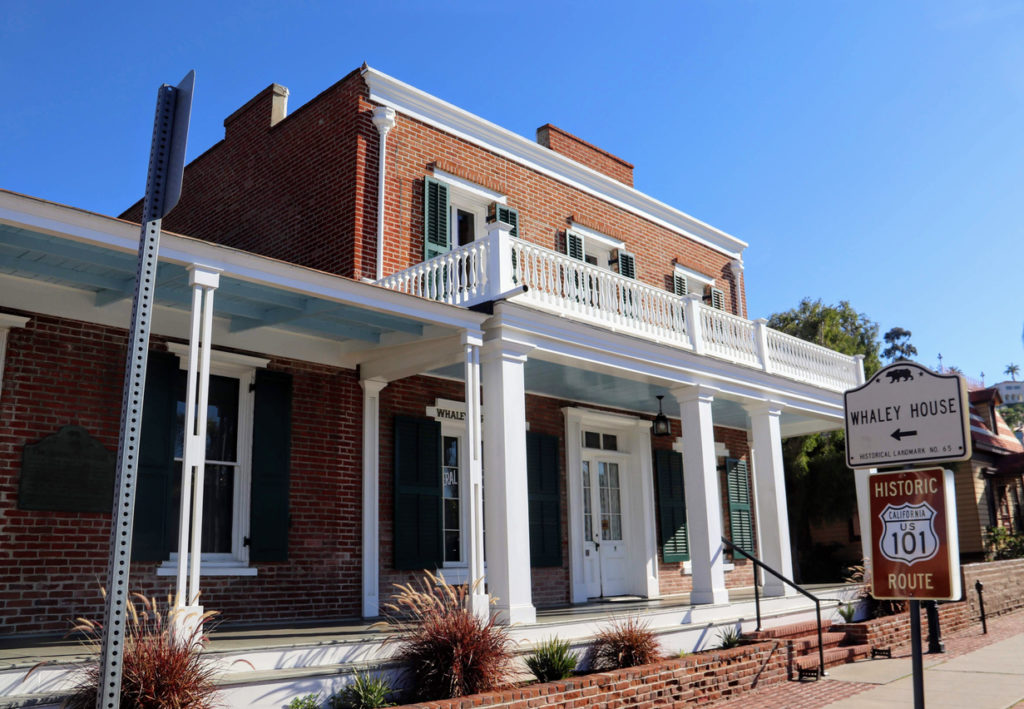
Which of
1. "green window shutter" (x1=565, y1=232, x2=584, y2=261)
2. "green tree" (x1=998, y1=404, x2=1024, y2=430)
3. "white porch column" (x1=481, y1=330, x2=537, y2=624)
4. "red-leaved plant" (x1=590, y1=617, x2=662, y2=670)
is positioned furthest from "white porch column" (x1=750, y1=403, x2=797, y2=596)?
"green tree" (x1=998, y1=404, x2=1024, y2=430)

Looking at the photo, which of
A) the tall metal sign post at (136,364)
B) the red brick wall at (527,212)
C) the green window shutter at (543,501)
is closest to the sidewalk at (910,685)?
the green window shutter at (543,501)

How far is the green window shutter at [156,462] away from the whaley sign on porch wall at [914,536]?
7303mm

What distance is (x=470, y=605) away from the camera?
28.1 ft

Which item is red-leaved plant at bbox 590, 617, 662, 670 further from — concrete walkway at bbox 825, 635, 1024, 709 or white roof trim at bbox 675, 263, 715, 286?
white roof trim at bbox 675, 263, 715, 286

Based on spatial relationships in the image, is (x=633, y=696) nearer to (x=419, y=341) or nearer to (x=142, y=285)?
(x=419, y=341)

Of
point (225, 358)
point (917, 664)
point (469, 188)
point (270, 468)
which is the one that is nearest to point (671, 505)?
point (469, 188)

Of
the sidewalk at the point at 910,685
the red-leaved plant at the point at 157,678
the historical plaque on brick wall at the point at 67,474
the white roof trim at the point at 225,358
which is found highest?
the white roof trim at the point at 225,358

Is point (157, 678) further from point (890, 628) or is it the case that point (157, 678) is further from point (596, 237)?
point (596, 237)

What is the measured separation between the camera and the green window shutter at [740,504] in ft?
58.2

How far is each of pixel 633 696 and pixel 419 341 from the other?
4636mm

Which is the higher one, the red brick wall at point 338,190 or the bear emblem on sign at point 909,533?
the red brick wall at point 338,190

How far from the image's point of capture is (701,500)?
12.4m

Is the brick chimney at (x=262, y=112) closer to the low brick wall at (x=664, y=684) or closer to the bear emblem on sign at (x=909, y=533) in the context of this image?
the low brick wall at (x=664, y=684)

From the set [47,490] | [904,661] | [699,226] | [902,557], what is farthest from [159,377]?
[699,226]
